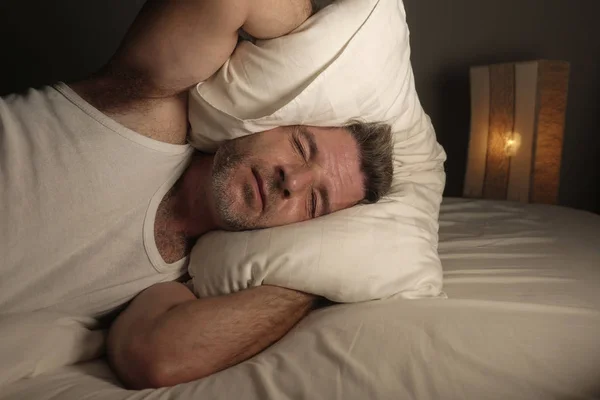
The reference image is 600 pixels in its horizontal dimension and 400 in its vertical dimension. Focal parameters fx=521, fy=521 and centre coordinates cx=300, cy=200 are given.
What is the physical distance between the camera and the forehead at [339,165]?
1161 millimetres

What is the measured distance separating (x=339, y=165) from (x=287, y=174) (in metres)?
0.15

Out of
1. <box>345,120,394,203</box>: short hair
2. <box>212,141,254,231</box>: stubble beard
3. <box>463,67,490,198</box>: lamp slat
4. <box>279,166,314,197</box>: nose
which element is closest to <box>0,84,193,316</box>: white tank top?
<box>212,141,254,231</box>: stubble beard

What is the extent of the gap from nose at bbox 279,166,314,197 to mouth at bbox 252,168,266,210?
A: 4 cm

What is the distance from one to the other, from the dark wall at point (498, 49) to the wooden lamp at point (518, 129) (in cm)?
20

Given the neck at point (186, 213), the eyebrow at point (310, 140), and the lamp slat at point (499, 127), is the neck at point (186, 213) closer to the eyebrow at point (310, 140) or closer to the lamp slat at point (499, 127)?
the eyebrow at point (310, 140)

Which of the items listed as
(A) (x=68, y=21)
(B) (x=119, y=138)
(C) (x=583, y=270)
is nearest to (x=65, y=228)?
(B) (x=119, y=138)

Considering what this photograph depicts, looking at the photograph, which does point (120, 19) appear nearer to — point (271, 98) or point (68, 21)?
point (68, 21)

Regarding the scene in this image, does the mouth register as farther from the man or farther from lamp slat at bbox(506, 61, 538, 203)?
Answer: lamp slat at bbox(506, 61, 538, 203)

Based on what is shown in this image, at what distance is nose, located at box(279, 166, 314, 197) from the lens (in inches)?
43.1

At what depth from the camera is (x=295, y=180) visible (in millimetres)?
1104

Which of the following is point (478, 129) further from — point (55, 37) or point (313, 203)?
point (55, 37)

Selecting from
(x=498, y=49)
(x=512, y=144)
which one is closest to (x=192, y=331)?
(x=512, y=144)

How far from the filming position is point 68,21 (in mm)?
1648

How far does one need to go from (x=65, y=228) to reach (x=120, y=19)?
96 cm
